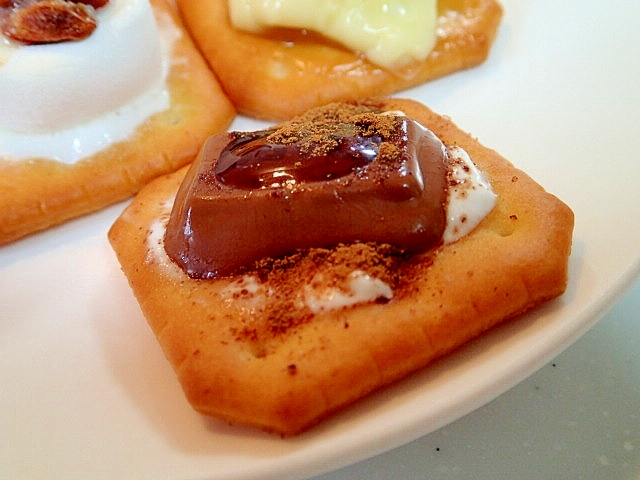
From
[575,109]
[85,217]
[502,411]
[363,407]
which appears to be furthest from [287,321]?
[575,109]

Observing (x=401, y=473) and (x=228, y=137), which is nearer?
(x=401, y=473)

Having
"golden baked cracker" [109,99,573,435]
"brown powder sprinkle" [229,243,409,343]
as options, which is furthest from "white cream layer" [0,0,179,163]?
"brown powder sprinkle" [229,243,409,343]

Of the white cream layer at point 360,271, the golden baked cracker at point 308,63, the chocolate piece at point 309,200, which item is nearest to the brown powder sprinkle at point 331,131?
the chocolate piece at point 309,200

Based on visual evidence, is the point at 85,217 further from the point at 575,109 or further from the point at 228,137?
the point at 575,109

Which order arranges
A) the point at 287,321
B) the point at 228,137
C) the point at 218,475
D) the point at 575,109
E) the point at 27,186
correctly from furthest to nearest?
the point at 575,109 < the point at 27,186 < the point at 228,137 < the point at 287,321 < the point at 218,475

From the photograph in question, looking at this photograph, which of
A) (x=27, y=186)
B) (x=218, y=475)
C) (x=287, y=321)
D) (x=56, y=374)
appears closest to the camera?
(x=218, y=475)

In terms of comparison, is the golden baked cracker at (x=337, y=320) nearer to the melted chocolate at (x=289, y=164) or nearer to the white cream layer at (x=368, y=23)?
the melted chocolate at (x=289, y=164)

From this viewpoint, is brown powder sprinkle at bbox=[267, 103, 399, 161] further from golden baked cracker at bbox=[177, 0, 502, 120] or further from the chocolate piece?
golden baked cracker at bbox=[177, 0, 502, 120]
